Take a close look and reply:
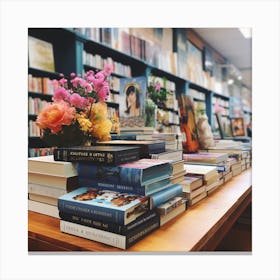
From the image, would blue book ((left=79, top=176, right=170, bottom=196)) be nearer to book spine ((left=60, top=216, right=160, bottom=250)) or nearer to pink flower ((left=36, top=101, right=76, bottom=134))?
book spine ((left=60, top=216, right=160, bottom=250))

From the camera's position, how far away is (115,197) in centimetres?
A: 70

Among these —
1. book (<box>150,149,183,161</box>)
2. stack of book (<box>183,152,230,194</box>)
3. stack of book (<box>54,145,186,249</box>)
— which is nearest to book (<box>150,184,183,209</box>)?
stack of book (<box>54,145,186,249</box>)

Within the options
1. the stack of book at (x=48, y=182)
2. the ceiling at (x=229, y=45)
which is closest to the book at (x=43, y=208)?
the stack of book at (x=48, y=182)

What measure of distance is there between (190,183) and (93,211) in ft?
1.21

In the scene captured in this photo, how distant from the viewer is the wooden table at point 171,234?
67 cm

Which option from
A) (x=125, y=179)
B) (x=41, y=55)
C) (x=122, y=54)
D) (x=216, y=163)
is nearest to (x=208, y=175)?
(x=216, y=163)

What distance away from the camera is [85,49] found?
331 centimetres

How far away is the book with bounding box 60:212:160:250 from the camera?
2.10ft

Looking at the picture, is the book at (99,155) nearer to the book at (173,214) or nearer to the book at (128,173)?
the book at (128,173)

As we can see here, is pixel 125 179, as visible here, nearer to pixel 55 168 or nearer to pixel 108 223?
pixel 108 223

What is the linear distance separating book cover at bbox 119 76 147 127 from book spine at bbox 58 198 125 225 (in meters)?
0.65

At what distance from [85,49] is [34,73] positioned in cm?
82

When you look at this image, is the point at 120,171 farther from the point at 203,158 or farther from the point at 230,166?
the point at 230,166
